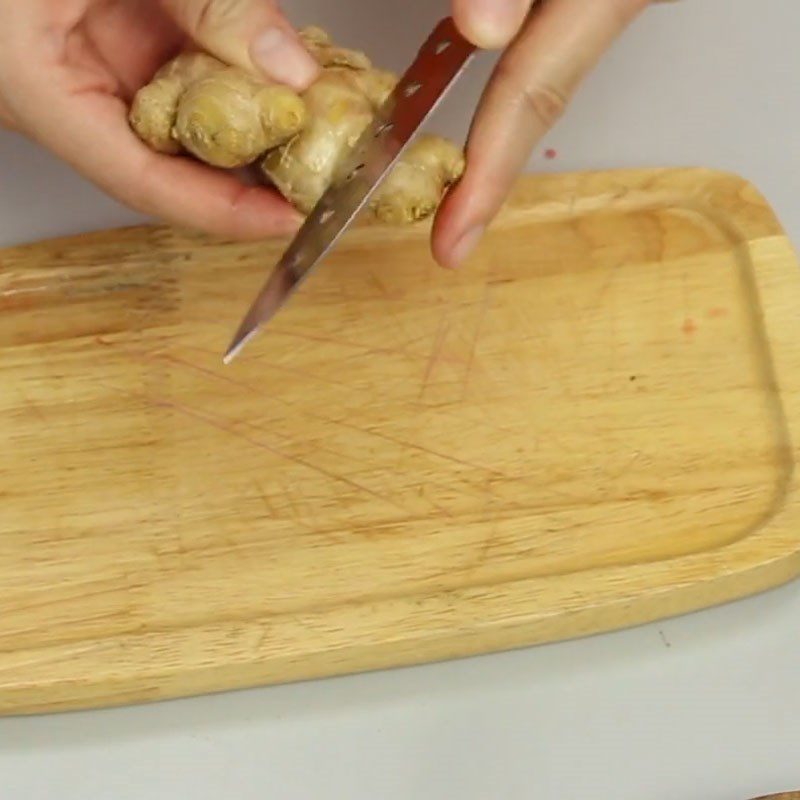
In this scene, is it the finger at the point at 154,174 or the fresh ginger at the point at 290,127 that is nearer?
the fresh ginger at the point at 290,127

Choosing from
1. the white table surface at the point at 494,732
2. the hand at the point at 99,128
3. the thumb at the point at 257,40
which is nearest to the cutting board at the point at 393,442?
the white table surface at the point at 494,732

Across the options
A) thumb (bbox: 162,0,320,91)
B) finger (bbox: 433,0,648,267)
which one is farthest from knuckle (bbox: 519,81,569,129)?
thumb (bbox: 162,0,320,91)

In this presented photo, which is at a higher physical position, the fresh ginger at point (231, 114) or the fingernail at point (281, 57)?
the fingernail at point (281, 57)

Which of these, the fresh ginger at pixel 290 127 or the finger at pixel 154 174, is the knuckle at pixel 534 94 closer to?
the fresh ginger at pixel 290 127

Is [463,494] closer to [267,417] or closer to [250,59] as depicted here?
[267,417]

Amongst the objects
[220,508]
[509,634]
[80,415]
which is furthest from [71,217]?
[509,634]

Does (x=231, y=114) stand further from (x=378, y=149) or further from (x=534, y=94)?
(x=534, y=94)
